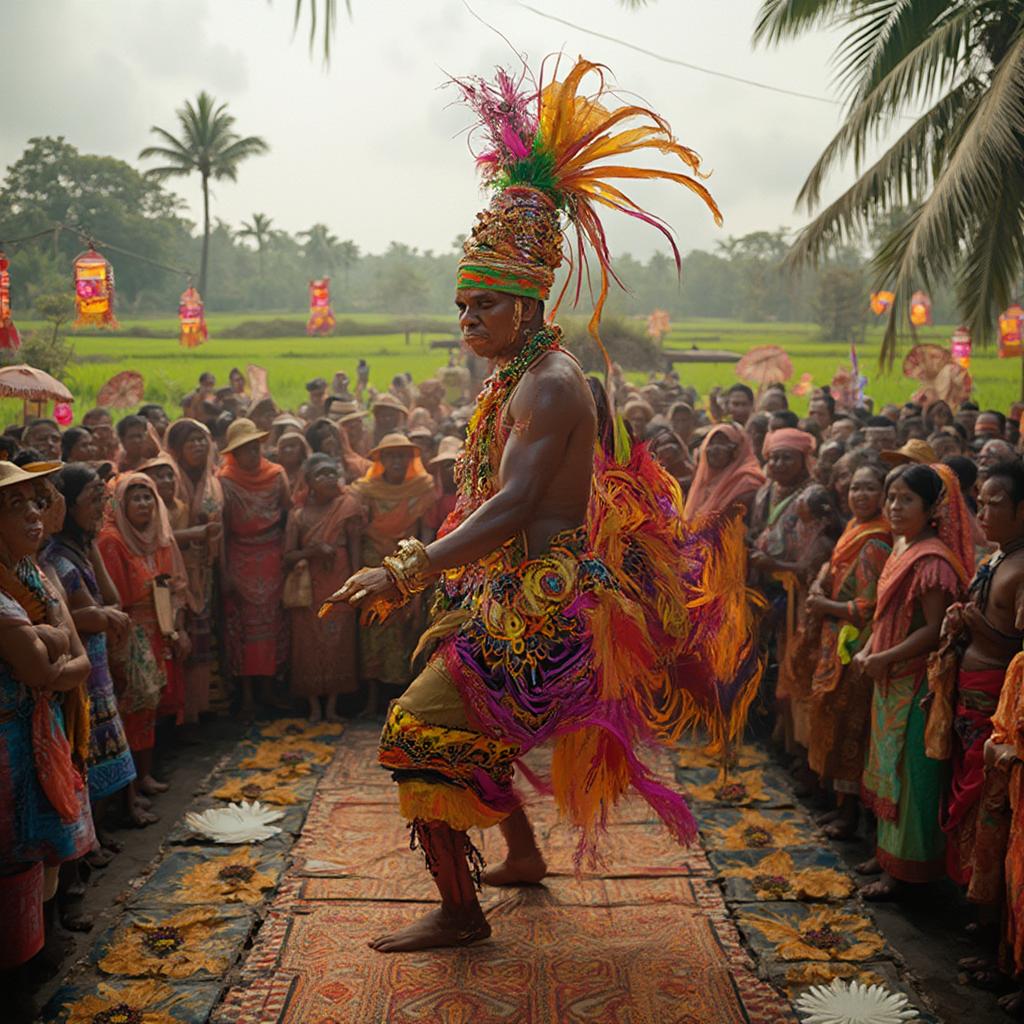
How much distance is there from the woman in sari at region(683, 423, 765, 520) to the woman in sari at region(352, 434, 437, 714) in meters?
1.73

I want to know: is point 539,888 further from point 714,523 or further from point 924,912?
point 714,523

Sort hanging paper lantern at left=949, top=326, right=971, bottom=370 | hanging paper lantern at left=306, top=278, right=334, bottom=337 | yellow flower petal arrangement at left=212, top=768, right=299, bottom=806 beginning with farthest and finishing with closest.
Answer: hanging paper lantern at left=306, top=278, right=334, bottom=337 < hanging paper lantern at left=949, top=326, right=971, bottom=370 < yellow flower petal arrangement at left=212, top=768, right=299, bottom=806

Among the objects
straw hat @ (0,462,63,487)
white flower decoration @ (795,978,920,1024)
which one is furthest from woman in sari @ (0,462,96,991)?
white flower decoration @ (795,978,920,1024)

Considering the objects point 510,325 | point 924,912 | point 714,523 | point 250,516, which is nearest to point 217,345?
point 250,516

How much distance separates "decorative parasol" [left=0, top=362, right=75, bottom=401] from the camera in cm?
647

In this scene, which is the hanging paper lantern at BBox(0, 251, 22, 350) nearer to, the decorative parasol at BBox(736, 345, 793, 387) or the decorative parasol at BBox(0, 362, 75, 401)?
the decorative parasol at BBox(0, 362, 75, 401)

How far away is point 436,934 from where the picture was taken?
386cm

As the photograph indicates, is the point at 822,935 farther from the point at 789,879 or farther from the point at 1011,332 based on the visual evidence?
the point at 1011,332

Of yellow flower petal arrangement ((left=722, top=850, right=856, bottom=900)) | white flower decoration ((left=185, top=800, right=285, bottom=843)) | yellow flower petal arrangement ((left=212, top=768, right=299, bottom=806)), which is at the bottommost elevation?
yellow flower petal arrangement ((left=212, top=768, right=299, bottom=806))

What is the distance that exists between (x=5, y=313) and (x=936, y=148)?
8271 mm

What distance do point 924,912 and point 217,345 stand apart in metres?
10.7

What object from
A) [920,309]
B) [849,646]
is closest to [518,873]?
[849,646]

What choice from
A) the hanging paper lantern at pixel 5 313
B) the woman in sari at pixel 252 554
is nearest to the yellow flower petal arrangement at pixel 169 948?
the woman in sari at pixel 252 554

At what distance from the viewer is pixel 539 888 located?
4.39 meters
